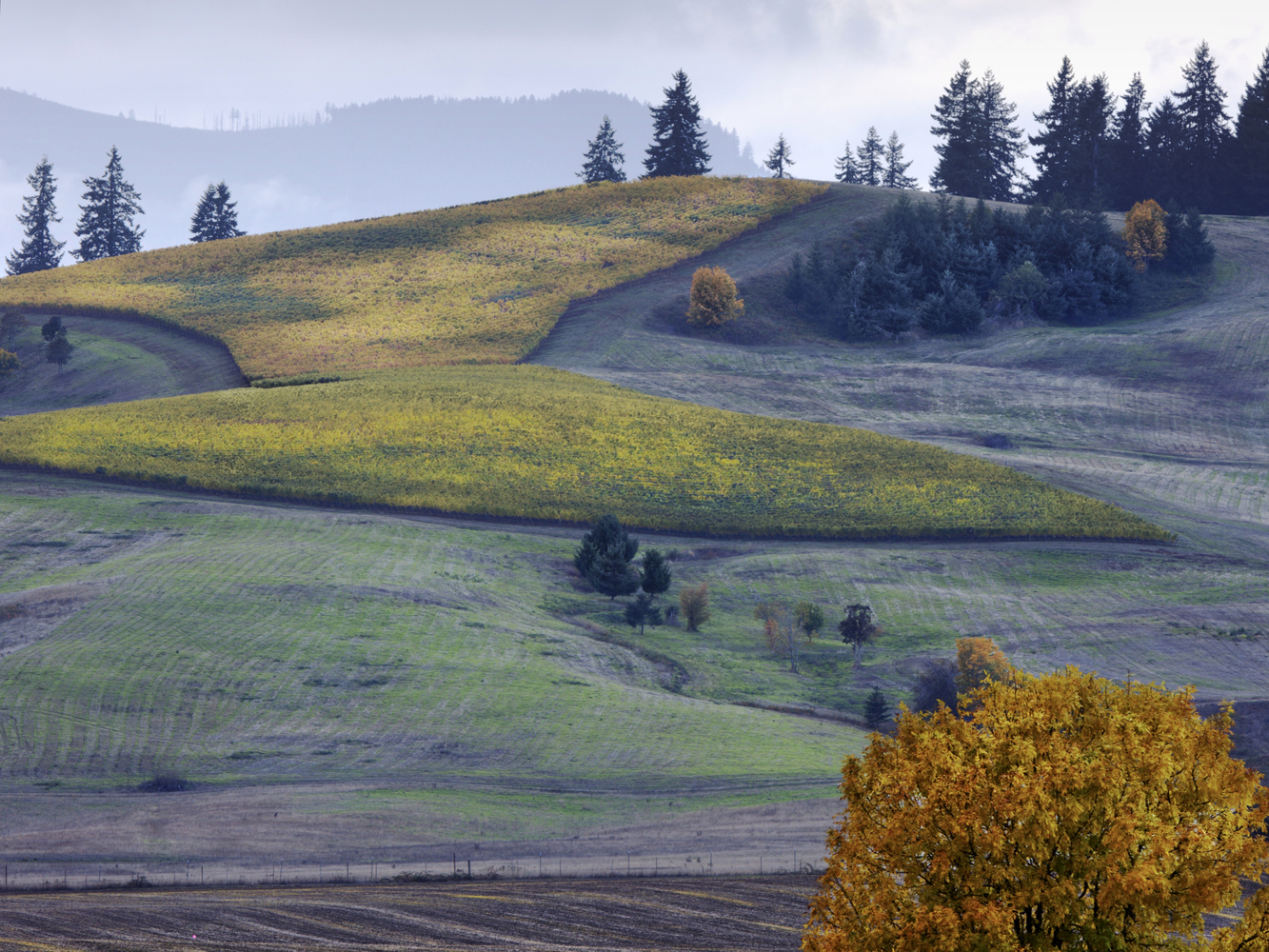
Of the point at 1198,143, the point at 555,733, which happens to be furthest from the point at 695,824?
the point at 1198,143

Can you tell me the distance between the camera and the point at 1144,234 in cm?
11644

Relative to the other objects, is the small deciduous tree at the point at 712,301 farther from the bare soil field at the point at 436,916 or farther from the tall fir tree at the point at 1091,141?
the bare soil field at the point at 436,916

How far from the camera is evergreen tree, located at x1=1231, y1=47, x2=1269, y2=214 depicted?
132 m

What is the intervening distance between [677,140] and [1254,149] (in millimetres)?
70025

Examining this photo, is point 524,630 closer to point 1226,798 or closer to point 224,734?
point 224,734

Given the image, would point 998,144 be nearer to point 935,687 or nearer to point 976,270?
point 976,270

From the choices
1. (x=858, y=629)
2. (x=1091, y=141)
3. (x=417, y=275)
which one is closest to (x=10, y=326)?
(x=417, y=275)

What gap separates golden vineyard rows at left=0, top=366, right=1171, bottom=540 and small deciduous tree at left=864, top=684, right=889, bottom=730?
2206cm

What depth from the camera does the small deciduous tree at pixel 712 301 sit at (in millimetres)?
108125

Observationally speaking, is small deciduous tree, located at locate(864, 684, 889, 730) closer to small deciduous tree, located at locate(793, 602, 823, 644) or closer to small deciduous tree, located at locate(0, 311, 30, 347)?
small deciduous tree, located at locate(793, 602, 823, 644)

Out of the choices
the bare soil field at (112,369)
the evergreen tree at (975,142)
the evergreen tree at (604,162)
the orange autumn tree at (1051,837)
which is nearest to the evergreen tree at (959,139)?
the evergreen tree at (975,142)

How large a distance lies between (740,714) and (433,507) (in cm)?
2973

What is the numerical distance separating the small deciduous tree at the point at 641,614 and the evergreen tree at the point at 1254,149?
114779 millimetres

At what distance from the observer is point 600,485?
70.6 meters
